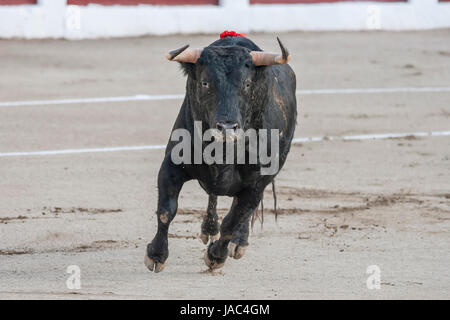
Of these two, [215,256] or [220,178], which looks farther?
[215,256]

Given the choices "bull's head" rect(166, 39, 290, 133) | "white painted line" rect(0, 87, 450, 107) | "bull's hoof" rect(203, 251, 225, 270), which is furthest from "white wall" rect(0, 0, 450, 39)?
"bull's head" rect(166, 39, 290, 133)

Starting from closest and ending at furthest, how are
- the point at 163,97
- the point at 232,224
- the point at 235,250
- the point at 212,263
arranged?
the point at 232,224
the point at 212,263
the point at 235,250
the point at 163,97

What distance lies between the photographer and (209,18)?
15.2 meters

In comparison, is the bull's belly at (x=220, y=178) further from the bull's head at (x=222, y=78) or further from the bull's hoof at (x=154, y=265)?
the bull's hoof at (x=154, y=265)

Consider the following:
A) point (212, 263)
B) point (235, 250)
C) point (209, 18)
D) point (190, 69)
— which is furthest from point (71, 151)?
point (209, 18)

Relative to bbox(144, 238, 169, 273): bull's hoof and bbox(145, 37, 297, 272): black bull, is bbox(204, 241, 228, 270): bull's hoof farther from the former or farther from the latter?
bbox(144, 238, 169, 273): bull's hoof

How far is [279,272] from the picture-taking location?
248 inches

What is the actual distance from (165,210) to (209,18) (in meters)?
9.77

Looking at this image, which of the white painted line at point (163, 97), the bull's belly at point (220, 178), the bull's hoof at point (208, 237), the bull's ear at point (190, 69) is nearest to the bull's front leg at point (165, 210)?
the bull's belly at point (220, 178)

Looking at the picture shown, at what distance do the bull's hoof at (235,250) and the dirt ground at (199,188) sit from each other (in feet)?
0.31

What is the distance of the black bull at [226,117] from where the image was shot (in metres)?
5.44

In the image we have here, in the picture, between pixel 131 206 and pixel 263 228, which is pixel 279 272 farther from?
pixel 131 206

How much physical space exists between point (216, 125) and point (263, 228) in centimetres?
231

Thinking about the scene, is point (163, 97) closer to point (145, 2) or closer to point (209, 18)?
point (145, 2)
